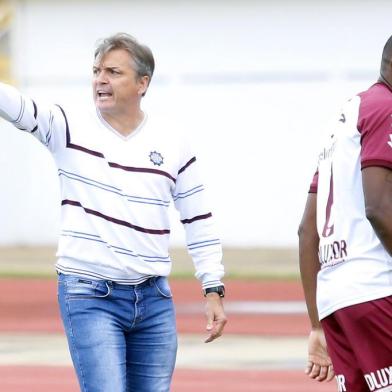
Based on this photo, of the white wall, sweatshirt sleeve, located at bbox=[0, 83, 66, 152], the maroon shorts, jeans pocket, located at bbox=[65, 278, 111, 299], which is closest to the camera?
the maroon shorts

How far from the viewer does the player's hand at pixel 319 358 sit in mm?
4957

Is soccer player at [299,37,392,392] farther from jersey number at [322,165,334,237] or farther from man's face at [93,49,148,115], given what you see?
man's face at [93,49,148,115]

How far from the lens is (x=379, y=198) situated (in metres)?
4.42

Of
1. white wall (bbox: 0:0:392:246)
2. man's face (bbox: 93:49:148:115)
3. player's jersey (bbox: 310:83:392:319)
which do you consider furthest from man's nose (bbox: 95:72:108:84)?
white wall (bbox: 0:0:392:246)

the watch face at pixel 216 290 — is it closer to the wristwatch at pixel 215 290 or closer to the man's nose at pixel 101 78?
the wristwatch at pixel 215 290

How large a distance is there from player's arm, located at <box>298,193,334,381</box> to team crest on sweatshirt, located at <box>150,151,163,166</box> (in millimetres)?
967

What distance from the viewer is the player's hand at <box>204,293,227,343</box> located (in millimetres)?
5797

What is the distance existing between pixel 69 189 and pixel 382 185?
5.47 ft

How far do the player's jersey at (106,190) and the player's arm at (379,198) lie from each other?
142 cm

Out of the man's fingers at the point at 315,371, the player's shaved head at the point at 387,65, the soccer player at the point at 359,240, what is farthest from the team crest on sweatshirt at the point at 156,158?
the player's shaved head at the point at 387,65

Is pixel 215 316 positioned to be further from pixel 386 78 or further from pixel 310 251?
pixel 386 78

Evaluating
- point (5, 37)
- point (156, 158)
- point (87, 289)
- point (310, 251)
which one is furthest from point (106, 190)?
point (5, 37)

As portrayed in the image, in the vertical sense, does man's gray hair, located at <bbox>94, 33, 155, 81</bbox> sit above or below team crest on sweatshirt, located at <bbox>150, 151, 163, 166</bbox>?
above

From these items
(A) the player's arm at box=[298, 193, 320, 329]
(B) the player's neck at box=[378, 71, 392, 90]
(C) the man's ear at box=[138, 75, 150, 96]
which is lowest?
(A) the player's arm at box=[298, 193, 320, 329]
